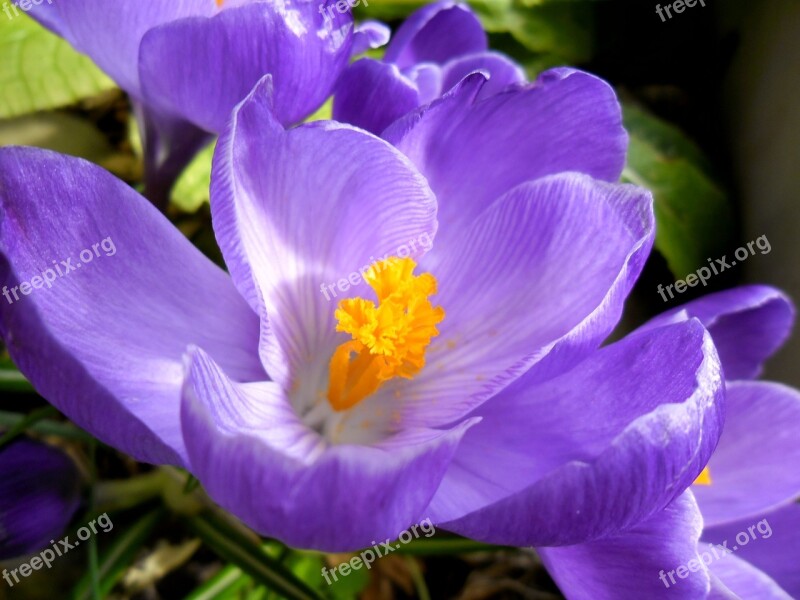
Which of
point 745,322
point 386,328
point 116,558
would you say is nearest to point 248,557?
point 116,558

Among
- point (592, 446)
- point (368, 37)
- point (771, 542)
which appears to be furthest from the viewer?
point (771, 542)

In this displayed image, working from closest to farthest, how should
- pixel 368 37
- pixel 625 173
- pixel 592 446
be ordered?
pixel 592 446, pixel 368 37, pixel 625 173

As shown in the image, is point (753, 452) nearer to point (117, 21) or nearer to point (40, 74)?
point (117, 21)

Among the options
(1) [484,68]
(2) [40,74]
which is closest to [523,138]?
(1) [484,68]

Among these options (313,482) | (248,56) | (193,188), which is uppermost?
(248,56)

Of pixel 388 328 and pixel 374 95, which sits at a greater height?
pixel 374 95

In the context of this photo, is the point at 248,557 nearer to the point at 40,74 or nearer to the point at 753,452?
the point at 753,452

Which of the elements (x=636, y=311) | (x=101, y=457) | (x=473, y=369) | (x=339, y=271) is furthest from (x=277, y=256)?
(x=636, y=311)

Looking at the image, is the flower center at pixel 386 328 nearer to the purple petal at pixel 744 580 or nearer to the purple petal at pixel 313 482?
the purple petal at pixel 313 482

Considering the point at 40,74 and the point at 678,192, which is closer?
the point at 40,74
